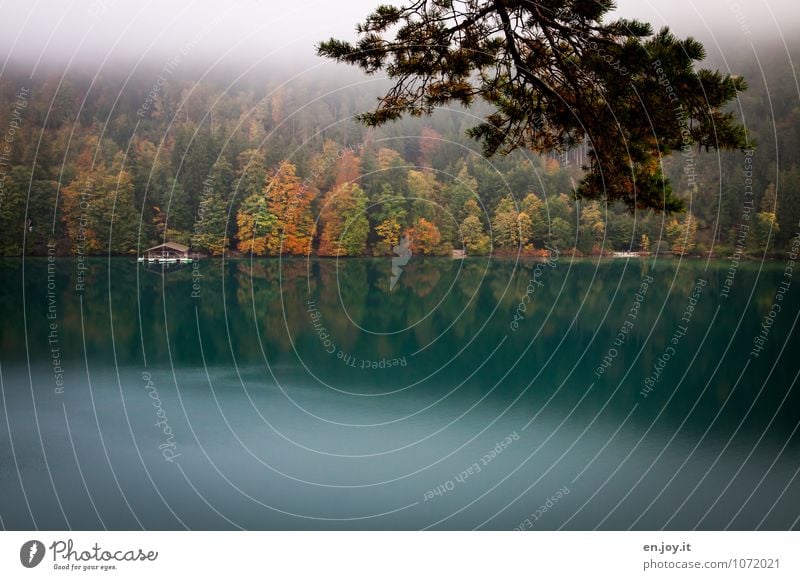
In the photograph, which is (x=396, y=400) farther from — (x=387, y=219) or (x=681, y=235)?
(x=681, y=235)

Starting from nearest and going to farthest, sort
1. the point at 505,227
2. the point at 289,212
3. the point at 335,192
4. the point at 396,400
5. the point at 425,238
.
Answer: the point at 396,400 < the point at 289,212 < the point at 425,238 < the point at 505,227 < the point at 335,192

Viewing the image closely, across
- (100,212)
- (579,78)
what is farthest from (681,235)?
(579,78)

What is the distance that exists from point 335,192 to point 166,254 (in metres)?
6.45

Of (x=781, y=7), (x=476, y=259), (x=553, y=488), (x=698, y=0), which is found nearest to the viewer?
(x=553, y=488)

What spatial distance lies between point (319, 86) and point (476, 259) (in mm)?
15092

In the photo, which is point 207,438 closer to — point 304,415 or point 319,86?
point 304,415

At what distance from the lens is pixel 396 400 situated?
680 inches

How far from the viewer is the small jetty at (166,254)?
105 feet

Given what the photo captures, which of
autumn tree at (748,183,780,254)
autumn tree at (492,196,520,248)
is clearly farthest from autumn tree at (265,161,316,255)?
autumn tree at (748,183,780,254)

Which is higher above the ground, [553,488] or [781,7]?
[781,7]

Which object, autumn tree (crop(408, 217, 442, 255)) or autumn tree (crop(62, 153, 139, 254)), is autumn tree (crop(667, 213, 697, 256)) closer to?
autumn tree (crop(408, 217, 442, 255))

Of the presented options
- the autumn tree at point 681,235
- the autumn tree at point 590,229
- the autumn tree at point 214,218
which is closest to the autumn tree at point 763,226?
the autumn tree at point 681,235

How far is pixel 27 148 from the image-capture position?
31.1 meters
